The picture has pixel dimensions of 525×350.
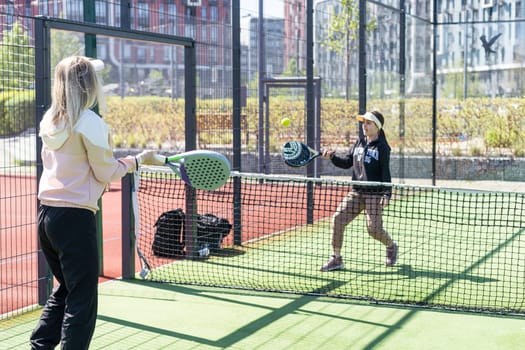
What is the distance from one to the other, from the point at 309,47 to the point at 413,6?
4946mm

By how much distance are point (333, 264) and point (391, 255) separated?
2.20ft

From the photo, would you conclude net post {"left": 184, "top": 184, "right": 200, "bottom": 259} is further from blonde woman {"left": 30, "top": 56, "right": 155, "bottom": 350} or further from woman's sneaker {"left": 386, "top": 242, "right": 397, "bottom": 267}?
blonde woman {"left": 30, "top": 56, "right": 155, "bottom": 350}

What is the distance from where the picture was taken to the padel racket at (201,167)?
497 centimetres

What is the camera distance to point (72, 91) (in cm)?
435

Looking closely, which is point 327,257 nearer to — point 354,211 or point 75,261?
point 354,211

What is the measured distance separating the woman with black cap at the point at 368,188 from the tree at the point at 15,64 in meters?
2.97

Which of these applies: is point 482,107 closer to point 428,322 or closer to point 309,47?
point 309,47

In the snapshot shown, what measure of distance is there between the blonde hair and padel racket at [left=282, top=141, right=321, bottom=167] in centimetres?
366

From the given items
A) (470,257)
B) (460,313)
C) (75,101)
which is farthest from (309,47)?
(75,101)

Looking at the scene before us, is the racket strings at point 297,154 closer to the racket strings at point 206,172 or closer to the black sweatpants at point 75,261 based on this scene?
the racket strings at point 206,172

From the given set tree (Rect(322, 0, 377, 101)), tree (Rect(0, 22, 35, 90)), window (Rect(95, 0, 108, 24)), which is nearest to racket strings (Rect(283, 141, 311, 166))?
window (Rect(95, 0, 108, 24))

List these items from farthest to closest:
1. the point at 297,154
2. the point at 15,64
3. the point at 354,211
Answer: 1. the point at 354,211
2. the point at 297,154
3. the point at 15,64

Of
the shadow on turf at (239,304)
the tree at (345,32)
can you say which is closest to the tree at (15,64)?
the shadow on turf at (239,304)

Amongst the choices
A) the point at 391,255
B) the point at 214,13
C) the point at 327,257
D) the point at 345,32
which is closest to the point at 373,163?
the point at 391,255
